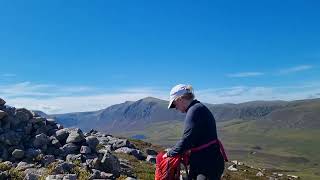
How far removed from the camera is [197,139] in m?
10.7

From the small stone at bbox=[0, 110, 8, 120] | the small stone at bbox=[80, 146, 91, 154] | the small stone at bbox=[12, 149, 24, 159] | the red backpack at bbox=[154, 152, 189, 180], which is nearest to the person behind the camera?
the red backpack at bbox=[154, 152, 189, 180]

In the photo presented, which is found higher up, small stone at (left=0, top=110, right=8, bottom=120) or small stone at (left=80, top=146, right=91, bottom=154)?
small stone at (left=0, top=110, right=8, bottom=120)

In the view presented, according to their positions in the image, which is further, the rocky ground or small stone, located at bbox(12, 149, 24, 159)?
small stone, located at bbox(12, 149, 24, 159)

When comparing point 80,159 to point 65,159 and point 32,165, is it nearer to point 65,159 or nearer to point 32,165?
point 65,159

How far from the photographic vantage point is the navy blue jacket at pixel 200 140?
35.0 feet

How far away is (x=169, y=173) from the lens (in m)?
11.0

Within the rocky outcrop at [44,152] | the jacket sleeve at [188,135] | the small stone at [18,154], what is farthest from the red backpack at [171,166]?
the small stone at [18,154]

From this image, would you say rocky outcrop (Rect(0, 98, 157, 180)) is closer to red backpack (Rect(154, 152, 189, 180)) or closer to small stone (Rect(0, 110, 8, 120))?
small stone (Rect(0, 110, 8, 120))

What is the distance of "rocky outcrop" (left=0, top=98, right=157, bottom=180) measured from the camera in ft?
70.1

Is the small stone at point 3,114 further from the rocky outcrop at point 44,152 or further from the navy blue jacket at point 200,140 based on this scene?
the navy blue jacket at point 200,140

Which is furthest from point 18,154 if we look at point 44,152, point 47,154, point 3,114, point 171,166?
point 171,166

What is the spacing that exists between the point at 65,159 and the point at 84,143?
2232mm

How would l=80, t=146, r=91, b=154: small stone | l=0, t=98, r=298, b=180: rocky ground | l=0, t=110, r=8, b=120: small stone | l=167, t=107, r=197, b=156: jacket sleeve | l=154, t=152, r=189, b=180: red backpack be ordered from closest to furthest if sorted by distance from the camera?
l=167, t=107, r=197, b=156: jacket sleeve
l=154, t=152, r=189, b=180: red backpack
l=0, t=98, r=298, b=180: rocky ground
l=80, t=146, r=91, b=154: small stone
l=0, t=110, r=8, b=120: small stone

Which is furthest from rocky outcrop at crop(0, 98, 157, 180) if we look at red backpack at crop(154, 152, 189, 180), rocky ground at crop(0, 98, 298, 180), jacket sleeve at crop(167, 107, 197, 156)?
jacket sleeve at crop(167, 107, 197, 156)
